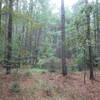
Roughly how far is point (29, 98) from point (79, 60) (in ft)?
28.3

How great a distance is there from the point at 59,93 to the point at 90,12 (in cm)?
463

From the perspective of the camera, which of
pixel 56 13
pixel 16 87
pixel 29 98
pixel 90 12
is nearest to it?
pixel 29 98

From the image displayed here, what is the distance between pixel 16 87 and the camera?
6062 mm

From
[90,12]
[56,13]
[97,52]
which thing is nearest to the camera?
[90,12]

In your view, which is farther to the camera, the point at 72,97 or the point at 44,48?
the point at 44,48

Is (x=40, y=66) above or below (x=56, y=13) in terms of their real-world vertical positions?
below

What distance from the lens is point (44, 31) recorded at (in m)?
25.9

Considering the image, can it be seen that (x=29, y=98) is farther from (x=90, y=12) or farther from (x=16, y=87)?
(x=90, y=12)

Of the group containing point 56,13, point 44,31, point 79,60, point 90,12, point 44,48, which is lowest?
point 79,60

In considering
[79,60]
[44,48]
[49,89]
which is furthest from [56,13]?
[49,89]

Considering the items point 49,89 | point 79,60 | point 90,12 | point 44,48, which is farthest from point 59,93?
point 44,48

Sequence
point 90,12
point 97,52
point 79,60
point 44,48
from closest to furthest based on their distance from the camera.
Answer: point 90,12
point 79,60
point 97,52
point 44,48

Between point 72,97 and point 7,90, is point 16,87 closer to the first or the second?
point 7,90

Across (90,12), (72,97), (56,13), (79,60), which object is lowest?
(72,97)
